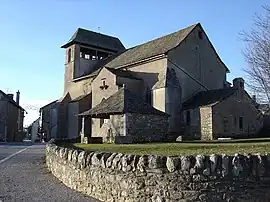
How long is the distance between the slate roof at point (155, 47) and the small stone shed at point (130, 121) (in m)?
10.2

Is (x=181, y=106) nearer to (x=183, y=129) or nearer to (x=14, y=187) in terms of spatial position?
(x=183, y=129)

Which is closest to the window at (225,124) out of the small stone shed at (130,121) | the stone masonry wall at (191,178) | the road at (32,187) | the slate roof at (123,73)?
the small stone shed at (130,121)

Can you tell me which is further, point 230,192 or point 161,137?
point 161,137

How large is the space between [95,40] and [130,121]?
3213cm

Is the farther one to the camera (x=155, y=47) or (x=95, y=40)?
(x=95, y=40)

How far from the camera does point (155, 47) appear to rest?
3919 cm

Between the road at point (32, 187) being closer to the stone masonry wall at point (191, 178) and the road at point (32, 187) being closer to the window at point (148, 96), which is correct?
the stone masonry wall at point (191, 178)

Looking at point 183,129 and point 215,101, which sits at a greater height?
point 215,101

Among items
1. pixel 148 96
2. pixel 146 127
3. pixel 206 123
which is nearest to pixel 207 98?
pixel 206 123

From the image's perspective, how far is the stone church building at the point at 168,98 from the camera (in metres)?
26.2

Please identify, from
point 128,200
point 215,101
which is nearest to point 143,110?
point 215,101

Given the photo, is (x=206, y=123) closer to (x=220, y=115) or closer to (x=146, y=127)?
(x=220, y=115)

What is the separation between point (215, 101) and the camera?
105ft

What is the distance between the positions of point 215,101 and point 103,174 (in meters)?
25.3
